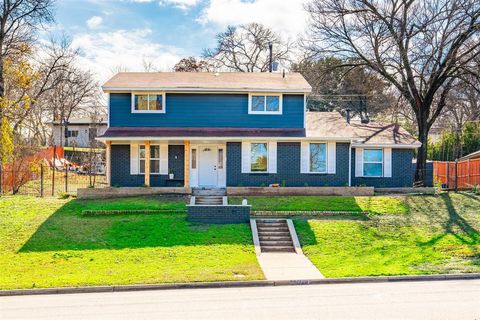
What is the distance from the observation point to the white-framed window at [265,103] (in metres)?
24.5

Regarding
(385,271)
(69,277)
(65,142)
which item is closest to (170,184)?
(69,277)

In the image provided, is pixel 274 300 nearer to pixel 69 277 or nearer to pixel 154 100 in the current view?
pixel 69 277

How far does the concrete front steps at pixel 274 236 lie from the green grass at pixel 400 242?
49 cm

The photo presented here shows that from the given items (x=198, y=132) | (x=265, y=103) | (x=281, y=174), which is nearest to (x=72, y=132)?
(x=198, y=132)

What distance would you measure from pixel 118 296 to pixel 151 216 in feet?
26.4

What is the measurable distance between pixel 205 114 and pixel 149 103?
116 inches

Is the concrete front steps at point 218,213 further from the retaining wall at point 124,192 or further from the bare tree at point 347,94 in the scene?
the bare tree at point 347,94

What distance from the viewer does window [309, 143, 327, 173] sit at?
2406 cm

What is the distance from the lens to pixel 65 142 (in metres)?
59.8

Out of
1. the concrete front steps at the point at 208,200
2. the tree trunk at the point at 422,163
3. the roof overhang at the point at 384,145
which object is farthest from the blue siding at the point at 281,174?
the tree trunk at the point at 422,163

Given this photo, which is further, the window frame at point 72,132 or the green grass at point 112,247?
the window frame at point 72,132

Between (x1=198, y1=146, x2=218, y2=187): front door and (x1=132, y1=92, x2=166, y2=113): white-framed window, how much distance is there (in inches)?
119

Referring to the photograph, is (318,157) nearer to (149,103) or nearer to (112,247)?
(149,103)

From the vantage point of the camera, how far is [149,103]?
963 inches
